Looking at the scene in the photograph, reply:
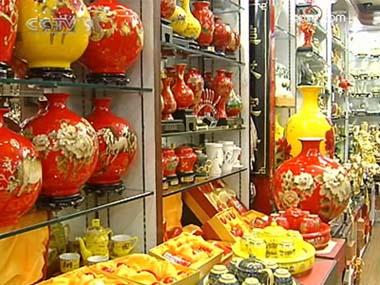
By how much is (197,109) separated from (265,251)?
87cm

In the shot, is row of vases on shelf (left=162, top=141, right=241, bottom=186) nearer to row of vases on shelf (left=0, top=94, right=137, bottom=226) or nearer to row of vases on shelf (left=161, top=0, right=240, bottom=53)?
row of vases on shelf (left=0, top=94, right=137, bottom=226)

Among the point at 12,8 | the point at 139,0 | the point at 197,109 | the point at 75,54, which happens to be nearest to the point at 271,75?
the point at 197,109

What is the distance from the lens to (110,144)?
5.36 feet

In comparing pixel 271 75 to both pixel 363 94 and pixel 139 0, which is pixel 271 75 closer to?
pixel 139 0

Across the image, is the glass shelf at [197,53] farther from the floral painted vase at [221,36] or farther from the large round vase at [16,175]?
the large round vase at [16,175]

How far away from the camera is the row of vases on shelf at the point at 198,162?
2098 millimetres

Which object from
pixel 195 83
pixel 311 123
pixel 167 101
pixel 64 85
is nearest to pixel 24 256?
pixel 64 85

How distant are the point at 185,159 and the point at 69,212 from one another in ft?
2.44

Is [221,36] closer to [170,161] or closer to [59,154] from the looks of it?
[170,161]

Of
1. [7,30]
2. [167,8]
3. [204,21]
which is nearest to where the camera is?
[7,30]

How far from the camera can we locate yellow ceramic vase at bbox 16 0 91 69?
130 cm

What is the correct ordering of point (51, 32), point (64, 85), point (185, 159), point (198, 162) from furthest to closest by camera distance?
point (198, 162) < point (185, 159) < point (64, 85) < point (51, 32)

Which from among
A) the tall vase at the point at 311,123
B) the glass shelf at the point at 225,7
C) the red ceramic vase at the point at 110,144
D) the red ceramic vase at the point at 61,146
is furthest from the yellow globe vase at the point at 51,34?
the tall vase at the point at 311,123

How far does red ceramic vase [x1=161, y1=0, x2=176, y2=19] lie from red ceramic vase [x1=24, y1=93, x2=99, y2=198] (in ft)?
2.18
